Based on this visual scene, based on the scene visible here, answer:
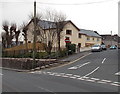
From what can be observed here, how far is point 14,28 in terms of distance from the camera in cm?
6975

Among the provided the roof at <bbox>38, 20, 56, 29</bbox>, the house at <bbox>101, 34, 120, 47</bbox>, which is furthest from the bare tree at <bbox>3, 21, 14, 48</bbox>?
the house at <bbox>101, 34, 120, 47</bbox>

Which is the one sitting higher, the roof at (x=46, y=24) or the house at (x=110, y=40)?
the roof at (x=46, y=24)

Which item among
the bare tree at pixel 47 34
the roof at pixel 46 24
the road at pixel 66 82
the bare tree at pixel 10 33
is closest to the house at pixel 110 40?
the bare tree at pixel 10 33

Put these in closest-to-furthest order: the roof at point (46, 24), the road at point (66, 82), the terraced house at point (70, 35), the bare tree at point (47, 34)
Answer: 1. the road at point (66, 82)
2. the bare tree at point (47, 34)
3. the roof at point (46, 24)
4. the terraced house at point (70, 35)

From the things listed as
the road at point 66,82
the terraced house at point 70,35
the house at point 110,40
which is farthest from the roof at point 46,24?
the house at point 110,40

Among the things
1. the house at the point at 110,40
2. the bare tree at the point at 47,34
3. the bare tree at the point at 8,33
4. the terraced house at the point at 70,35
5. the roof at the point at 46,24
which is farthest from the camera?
the house at the point at 110,40

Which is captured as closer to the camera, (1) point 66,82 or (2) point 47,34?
(1) point 66,82

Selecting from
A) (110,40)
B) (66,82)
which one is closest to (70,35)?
(110,40)

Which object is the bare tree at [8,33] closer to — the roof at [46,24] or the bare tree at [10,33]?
the bare tree at [10,33]

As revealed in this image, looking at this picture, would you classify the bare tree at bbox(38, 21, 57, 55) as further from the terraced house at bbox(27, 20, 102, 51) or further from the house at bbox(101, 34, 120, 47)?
the house at bbox(101, 34, 120, 47)

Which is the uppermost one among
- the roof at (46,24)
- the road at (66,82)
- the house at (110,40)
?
the roof at (46,24)

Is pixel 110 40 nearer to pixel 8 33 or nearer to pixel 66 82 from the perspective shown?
pixel 8 33

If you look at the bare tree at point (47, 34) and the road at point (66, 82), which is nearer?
the road at point (66, 82)

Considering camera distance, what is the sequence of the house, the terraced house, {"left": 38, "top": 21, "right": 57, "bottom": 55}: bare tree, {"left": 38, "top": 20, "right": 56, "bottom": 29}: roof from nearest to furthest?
{"left": 38, "top": 21, "right": 57, "bottom": 55}: bare tree
{"left": 38, "top": 20, "right": 56, "bottom": 29}: roof
the terraced house
the house
